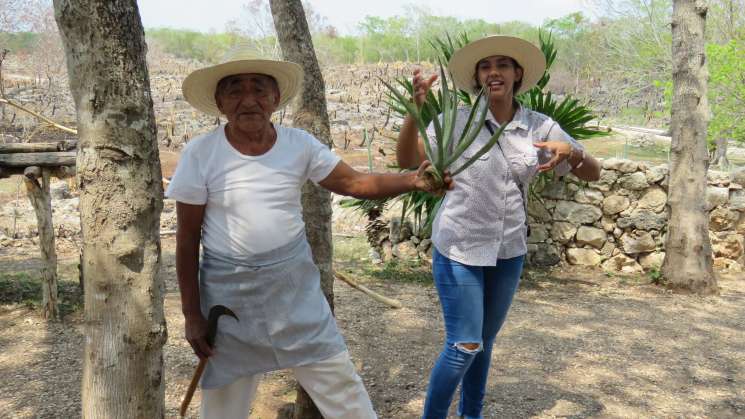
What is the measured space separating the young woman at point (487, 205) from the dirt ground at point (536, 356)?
1.03m

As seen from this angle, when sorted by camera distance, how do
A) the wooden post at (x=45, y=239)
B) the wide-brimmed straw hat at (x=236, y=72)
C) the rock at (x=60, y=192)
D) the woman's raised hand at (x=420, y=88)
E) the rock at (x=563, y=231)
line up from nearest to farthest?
the wide-brimmed straw hat at (x=236, y=72) < the woman's raised hand at (x=420, y=88) < the wooden post at (x=45, y=239) < the rock at (x=563, y=231) < the rock at (x=60, y=192)

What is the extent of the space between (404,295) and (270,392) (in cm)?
281

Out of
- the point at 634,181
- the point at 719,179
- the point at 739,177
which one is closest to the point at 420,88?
the point at 634,181

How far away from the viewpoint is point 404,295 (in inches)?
247

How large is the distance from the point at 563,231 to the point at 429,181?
231 inches

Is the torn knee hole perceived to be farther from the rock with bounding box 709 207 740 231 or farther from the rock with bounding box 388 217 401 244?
the rock with bounding box 709 207 740 231

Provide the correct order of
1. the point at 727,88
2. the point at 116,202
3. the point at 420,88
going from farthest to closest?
the point at 727,88 → the point at 420,88 → the point at 116,202

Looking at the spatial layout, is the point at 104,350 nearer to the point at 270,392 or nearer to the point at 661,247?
the point at 270,392

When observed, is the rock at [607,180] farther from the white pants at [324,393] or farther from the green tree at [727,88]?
the green tree at [727,88]

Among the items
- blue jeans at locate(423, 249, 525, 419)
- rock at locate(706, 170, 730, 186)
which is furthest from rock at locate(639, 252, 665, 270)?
blue jeans at locate(423, 249, 525, 419)

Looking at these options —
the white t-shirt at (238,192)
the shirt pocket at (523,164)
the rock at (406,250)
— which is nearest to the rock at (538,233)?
the rock at (406,250)

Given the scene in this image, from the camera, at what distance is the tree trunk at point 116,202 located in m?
1.78

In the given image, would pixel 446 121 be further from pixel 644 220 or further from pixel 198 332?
pixel 644 220

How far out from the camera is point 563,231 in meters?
7.54
